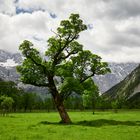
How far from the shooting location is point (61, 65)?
54.3m

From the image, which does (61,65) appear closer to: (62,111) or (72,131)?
(62,111)

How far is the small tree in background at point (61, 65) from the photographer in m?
52.4

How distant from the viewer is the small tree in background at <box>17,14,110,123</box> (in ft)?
172

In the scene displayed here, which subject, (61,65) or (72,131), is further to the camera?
(61,65)

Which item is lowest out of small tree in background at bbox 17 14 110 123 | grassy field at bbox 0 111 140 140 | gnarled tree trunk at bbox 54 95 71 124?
grassy field at bbox 0 111 140 140

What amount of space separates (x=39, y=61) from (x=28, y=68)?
2115 millimetres

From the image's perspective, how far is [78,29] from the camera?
53500 millimetres

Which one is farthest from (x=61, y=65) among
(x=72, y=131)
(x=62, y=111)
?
(x=72, y=131)

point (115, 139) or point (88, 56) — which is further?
point (88, 56)

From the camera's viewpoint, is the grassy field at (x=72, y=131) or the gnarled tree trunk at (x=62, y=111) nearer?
the grassy field at (x=72, y=131)

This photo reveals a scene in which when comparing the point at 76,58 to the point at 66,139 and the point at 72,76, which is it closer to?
the point at 72,76

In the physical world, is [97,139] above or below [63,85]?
below

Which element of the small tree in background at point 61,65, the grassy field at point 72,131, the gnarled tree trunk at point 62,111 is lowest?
the grassy field at point 72,131

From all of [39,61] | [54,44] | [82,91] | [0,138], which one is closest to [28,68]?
[39,61]
